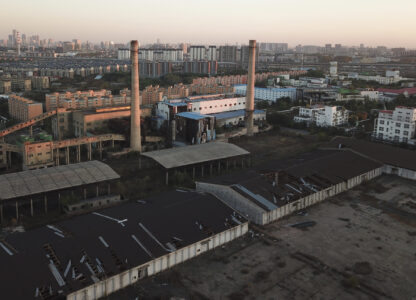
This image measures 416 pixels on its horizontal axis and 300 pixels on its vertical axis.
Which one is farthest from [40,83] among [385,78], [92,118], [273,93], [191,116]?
[385,78]

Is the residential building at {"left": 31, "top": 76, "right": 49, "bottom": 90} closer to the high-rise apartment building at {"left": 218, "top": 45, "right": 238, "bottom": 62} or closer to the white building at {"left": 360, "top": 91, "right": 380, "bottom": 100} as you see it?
the white building at {"left": 360, "top": 91, "right": 380, "bottom": 100}

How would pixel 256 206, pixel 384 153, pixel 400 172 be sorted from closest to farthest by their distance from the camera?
pixel 256 206
pixel 400 172
pixel 384 153

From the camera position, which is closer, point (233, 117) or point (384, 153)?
point (384, 153)

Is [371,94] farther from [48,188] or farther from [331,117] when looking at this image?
[48,188]

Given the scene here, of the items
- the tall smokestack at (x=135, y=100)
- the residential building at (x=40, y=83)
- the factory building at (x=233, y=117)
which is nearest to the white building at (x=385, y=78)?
the factory building at (x=233, y=117)

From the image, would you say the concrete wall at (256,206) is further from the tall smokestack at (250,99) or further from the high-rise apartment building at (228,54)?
the high-rise apartment building at (228,54)

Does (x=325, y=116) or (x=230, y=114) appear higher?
(x=325, y=116)

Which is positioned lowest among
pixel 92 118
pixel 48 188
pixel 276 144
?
pixel 276 144

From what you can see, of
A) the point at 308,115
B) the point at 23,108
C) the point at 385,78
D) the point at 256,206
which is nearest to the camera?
the point at 256,206

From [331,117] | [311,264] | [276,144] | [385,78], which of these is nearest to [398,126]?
[331,117]
